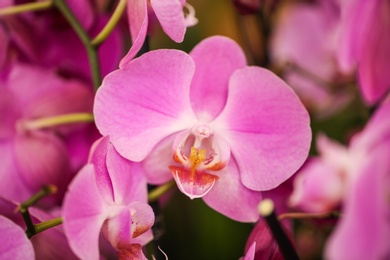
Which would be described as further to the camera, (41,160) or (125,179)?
(41,160)

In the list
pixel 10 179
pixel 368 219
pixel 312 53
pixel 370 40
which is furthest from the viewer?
pixel 312 53

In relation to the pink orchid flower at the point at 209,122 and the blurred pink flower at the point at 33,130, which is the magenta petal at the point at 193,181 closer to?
the pink orchid flower at the point at 209,122

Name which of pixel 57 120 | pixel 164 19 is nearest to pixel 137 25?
pixel 164 19

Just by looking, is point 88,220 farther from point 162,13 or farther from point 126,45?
point 126,45

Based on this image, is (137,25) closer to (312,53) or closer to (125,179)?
(125,179)

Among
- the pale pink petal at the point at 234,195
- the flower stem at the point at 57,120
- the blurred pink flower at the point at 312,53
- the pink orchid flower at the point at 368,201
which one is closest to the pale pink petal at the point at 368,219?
the pink orchid flower at the point at 368,201

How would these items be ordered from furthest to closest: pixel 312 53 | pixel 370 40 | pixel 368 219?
pixel 312 53
pixel 370 40
pixel 368 219
